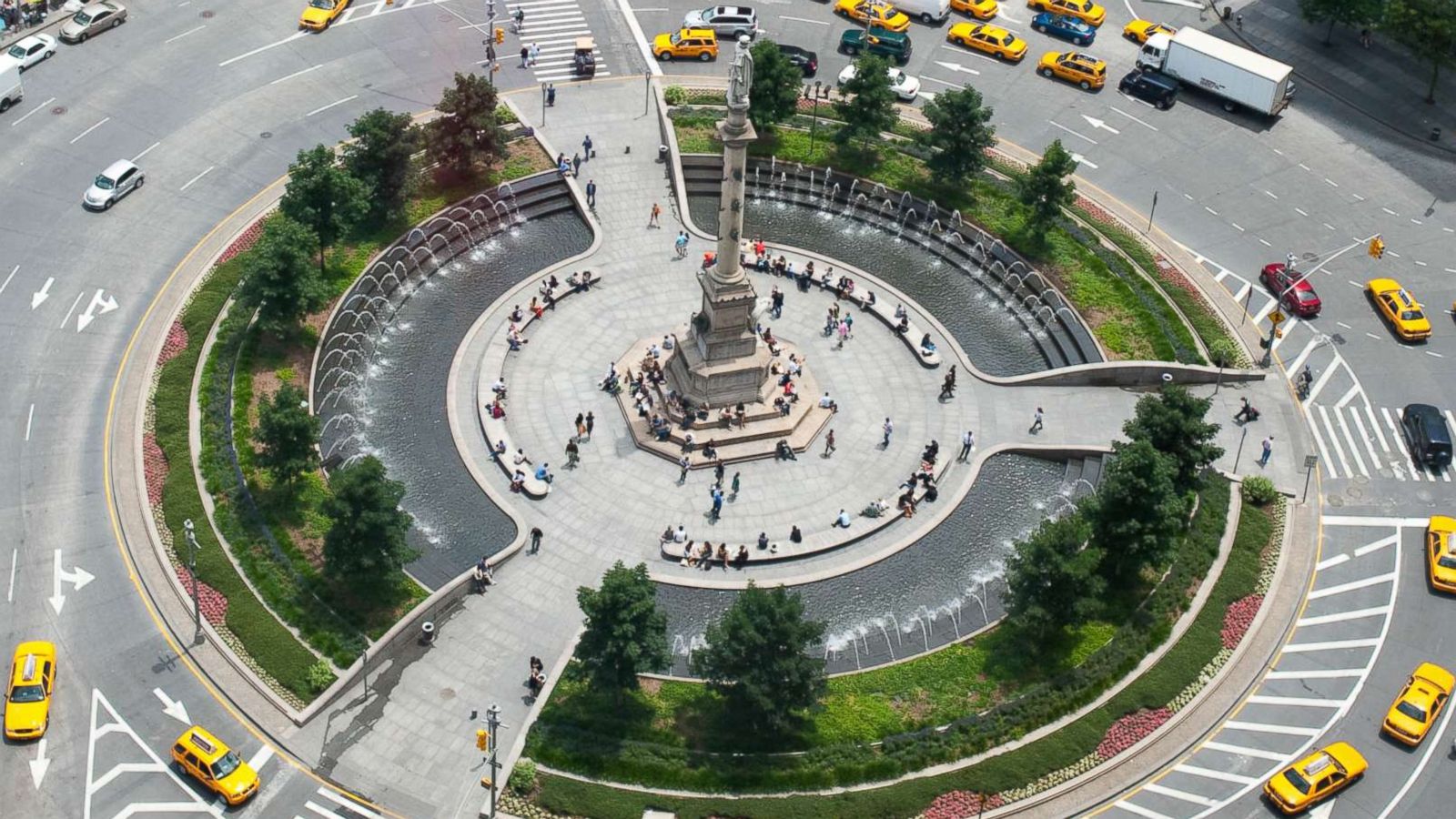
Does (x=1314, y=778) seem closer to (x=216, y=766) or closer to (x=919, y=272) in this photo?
(x=919, y=272)

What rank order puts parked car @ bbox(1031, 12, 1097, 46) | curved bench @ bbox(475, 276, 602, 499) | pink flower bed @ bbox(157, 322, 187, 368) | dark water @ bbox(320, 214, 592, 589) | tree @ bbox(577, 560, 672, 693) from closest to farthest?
tree @ bbox(577, 560, 672, 693)
dark water @ bbox(320, 214, 592, 589)
curved bench @ bbox(475, 276, 602, 499)
pink flower bed @ bbox(157, 322, 187, 368)
parked car @ bbox(1031, 12, 1097, 46)

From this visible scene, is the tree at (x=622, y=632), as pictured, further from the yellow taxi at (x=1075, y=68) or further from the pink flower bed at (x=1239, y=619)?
the yellow taxi at (x=1075, y=68)

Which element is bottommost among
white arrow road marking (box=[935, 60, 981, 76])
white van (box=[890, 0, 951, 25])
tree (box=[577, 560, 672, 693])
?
tree (box=[577, 560, 672, 693])

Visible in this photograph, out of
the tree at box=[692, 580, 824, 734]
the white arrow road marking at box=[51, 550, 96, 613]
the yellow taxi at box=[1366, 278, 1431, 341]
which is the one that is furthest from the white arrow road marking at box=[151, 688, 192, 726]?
the yellow taxi at box=[1366, 278, 1431, 341]

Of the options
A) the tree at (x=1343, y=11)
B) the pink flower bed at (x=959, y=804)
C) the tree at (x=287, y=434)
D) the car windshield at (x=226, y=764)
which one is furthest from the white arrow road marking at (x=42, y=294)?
the tree at (x=1343, y=11)

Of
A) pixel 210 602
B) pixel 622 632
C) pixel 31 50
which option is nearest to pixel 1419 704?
pixel 622 632

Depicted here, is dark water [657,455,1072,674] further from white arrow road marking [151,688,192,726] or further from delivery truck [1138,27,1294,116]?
delivery truck [1138,27,1294,116]
